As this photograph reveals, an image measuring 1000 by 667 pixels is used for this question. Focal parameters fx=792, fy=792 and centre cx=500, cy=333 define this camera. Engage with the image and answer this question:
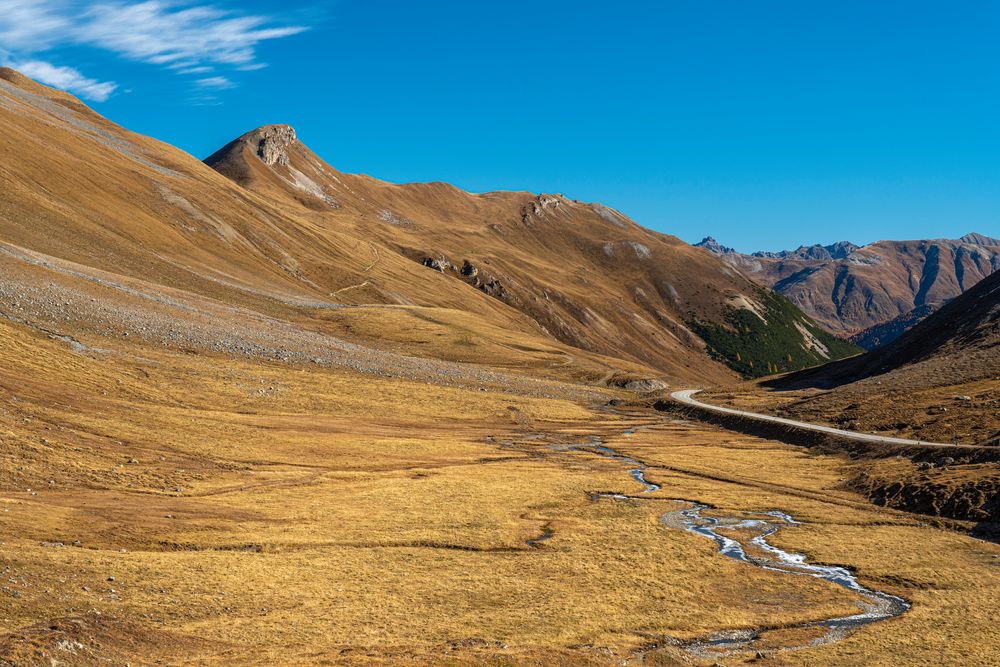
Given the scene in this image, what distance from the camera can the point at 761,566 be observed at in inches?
1939

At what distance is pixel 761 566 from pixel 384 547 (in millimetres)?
23604

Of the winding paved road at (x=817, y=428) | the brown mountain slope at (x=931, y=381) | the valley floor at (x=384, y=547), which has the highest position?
the brown mountain slope at (x=931, y=381)

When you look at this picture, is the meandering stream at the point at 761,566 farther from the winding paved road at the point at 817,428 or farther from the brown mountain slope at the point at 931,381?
the brown mountain slope at the point at 931,381

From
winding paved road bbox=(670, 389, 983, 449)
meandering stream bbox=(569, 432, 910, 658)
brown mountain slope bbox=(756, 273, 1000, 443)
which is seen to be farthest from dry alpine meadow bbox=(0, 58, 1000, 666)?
winding paved road bbox=(670, 389, 983, 449)

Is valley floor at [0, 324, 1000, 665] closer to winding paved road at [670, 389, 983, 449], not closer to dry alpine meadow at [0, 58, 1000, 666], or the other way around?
dry alpine meadow at [0, 58, 1000, 666]

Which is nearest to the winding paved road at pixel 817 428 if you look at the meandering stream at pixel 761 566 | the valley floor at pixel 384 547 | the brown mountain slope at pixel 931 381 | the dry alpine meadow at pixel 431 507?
the dry alpine meadow at pixel 431 507

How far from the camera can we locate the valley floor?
33.8 meters

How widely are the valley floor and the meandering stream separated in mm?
719

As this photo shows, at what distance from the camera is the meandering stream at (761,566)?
36.6 m

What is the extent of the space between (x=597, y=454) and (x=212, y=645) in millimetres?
72264

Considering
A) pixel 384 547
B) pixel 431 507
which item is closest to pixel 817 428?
pixel 431 507

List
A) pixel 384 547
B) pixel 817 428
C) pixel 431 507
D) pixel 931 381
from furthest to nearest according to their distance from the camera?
pixel 931 381, pixel 817 428, pixel 431 507, pixel 384 547

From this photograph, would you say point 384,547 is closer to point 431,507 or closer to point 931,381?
point 431,507

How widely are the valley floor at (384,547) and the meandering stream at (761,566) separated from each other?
28.3 inches
